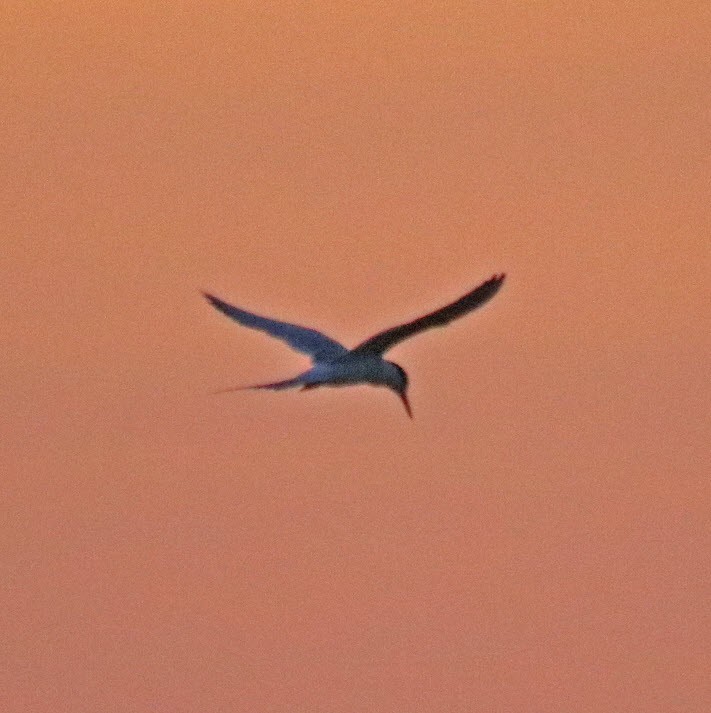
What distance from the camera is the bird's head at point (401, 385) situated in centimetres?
4916

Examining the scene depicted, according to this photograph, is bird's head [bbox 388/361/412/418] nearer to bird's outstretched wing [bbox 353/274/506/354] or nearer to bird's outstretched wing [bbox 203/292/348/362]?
bird's outstretched wing [bbox 203/292/348/362]

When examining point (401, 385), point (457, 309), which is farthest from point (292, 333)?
point (457, 309)

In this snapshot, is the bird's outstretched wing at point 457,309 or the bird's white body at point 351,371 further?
the bird's white body at point 351,371

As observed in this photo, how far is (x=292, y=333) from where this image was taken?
49.5 meters

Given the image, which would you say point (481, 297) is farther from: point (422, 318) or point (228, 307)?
point (228, 307)

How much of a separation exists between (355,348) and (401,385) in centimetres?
116

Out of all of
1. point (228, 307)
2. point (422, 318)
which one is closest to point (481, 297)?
point (422, 318)

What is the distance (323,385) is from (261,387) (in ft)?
3.98

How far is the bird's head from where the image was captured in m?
49.2

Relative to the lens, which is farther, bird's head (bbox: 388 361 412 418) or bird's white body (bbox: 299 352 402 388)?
bird's head (bbox: 388 361 412 418)

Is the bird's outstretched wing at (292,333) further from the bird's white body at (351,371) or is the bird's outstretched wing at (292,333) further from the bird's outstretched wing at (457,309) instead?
the bird's outstretched wing at (457,309)

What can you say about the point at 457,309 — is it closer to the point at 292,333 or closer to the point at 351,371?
the point at 351,371

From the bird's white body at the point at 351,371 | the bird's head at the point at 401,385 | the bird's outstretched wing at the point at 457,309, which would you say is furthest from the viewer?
the bird's head at the point at 401,385

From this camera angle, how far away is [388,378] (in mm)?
48969
